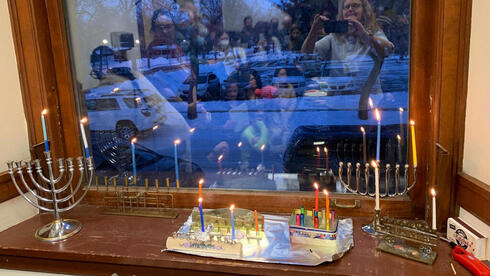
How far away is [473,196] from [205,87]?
3.08ft

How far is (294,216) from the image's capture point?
1.24 meters

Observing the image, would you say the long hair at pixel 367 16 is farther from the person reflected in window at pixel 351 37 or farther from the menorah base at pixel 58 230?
the menorah base at pixel 58 230

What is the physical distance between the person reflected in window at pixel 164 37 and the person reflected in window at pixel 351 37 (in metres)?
0.46

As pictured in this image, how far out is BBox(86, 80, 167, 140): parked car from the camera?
154cm

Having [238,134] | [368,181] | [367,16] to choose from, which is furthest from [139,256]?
[367,16]

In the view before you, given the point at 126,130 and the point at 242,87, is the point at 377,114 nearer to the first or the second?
the point at 242,87

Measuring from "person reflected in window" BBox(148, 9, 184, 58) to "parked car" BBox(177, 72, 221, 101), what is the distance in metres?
0.11

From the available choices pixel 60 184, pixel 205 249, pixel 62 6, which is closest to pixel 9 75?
pixel 62 6

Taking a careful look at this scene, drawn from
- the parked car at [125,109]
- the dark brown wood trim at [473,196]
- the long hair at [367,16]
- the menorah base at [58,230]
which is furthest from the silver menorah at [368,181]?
the menorah base at [58,230]

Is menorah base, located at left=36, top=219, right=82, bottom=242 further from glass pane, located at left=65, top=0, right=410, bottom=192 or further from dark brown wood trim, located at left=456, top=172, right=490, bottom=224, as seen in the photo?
dark brown wood trim, located at left=456, top=172, right=490, bottom=224

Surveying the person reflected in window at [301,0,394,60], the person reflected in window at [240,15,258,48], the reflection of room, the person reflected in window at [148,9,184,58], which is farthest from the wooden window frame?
the person reflected in window at [240,15,258,48]

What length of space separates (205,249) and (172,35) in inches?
30.5

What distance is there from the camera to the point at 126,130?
1573mm

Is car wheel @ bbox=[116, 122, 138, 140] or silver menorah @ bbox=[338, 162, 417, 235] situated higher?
car wheel @ bbox=[116, 122, 138, 140]
